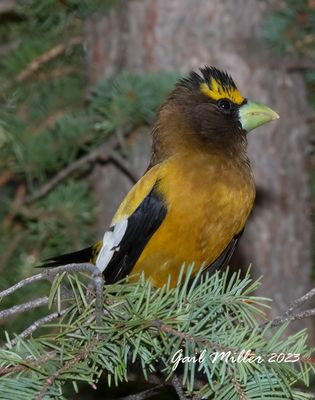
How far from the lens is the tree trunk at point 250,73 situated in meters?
4.09

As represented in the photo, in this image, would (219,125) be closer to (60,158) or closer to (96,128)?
(96,128)

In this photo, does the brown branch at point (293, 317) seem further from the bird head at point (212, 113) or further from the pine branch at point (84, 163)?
the pine branch at point (84, 163)

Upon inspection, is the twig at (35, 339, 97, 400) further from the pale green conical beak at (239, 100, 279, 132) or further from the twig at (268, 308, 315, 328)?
the pale green conical beak at (239, 100, 279, 132)

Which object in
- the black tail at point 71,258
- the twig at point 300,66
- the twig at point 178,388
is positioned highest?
the twig at point 300,66

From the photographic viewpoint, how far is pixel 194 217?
113 inches

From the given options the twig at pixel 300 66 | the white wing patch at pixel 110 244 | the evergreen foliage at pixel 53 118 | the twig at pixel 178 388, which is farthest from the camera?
the twig at pixel 300 66

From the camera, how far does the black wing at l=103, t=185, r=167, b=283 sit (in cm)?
294

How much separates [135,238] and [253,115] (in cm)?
70

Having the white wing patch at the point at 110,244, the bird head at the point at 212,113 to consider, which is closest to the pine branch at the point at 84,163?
the bird head at the point at 212,113

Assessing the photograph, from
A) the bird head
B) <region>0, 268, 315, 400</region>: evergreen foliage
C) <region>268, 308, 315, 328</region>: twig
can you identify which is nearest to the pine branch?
the bird head

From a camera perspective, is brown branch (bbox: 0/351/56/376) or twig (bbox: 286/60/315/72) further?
twig (bbox: 286/60/315/72)

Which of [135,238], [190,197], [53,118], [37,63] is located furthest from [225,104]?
[37,63]

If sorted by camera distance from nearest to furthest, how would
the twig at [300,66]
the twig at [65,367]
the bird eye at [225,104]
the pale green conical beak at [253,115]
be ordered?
the twig at [65,367] < the pale green conical beak at [253,115] < the bird eye at [225,104] < the twig at [300,66]

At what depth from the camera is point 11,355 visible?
1797 mm
